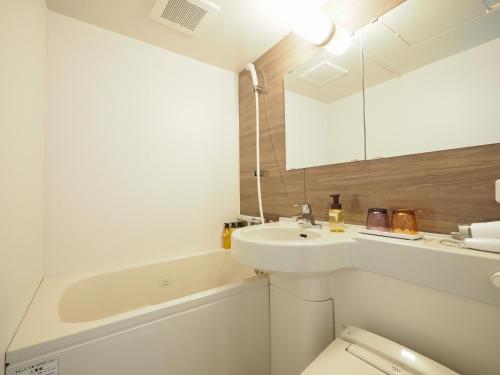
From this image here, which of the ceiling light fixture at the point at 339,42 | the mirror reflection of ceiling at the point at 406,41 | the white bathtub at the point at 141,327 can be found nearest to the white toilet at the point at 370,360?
the white bathtub at the point at 141,327

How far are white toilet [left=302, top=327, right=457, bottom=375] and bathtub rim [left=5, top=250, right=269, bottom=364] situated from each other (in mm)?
429

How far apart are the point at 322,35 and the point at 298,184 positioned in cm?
76

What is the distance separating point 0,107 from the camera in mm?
602

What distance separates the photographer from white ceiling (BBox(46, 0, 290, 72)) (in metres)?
1.11

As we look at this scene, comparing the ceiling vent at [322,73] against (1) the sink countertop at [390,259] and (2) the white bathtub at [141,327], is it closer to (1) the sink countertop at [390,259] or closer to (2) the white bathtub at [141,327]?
(1) the sink countertop at [390,259]

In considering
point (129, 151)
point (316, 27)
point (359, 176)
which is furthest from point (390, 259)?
point (129, 151)

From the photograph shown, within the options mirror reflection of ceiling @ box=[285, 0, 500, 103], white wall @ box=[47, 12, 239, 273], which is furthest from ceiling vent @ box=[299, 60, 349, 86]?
white wall @ box=[47, 12, 239, 273]

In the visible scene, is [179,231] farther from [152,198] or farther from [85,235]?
[85,235]

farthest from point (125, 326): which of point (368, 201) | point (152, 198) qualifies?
point (368, 201)

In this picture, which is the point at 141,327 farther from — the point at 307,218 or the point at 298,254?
the point at 307,218

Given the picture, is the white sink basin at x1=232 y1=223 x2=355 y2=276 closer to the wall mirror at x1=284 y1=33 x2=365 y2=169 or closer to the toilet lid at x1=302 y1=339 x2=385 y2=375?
the toilet lid at x1=302 y1=339 x2=385 y2=375

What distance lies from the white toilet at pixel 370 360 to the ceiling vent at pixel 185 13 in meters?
1.51

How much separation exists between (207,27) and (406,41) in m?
0.99

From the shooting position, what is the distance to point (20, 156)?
746mm
